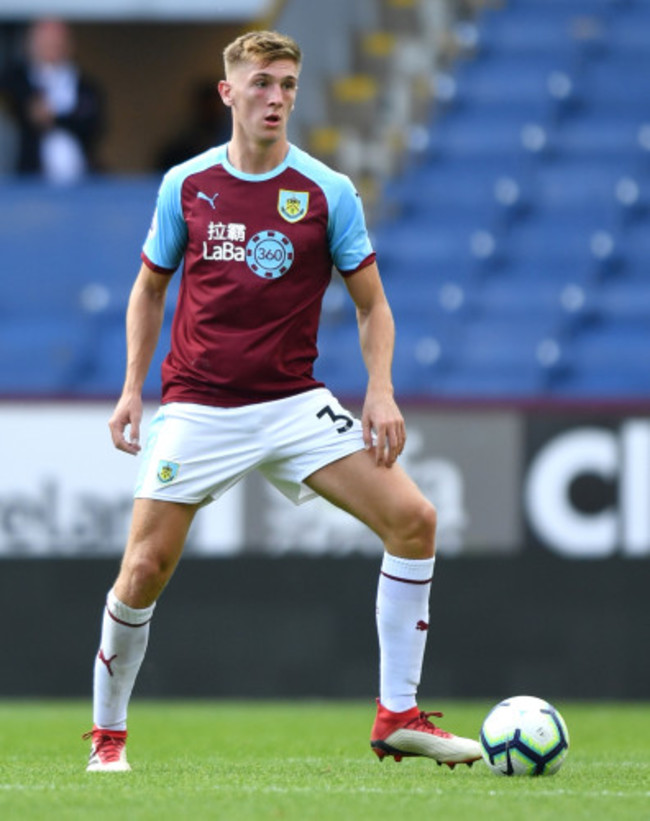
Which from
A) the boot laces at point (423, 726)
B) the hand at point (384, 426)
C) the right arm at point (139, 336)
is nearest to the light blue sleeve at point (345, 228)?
the hand at point (384, 426)

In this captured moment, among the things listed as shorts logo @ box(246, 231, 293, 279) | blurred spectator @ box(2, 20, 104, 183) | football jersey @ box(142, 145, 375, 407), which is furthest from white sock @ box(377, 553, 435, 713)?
blurred spectator @ box(2, 20, 104, 183)

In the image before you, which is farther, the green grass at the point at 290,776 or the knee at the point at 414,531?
the knee at the point at 414,531

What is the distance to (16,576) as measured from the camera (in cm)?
1109

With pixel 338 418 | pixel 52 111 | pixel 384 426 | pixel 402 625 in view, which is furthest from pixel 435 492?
pixel 52 111

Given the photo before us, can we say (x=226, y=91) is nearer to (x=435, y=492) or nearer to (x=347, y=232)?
(x=347, y=232)

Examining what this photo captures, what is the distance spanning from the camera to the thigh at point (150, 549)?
6426mm

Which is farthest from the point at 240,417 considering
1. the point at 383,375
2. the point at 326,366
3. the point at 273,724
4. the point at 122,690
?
the point at 326,366

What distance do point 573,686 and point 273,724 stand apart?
6.86 ft

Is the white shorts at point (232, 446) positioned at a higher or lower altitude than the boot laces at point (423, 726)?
higher

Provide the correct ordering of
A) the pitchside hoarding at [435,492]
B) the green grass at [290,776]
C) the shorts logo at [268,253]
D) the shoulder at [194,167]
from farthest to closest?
the pitchside hoarding at [435,492]
the shoulder at [194,167]
the shorts logo at [268,253]
the green grass at [290,776]

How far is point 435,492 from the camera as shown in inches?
433

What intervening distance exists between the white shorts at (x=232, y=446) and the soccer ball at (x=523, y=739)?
965 millimetres

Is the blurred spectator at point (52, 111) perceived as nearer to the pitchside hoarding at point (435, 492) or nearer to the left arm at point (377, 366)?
the pitchside hoarding at point (435, 492)

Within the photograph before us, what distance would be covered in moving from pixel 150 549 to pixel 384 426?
32.6 inches
